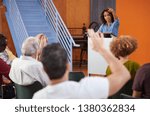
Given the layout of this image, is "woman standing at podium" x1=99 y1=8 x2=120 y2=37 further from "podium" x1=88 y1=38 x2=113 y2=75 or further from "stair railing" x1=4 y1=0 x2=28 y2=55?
"stair railing" x1=4 y1=0 x2=28 y2=55

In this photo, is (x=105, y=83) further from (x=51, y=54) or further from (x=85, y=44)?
(x=85, y=44)

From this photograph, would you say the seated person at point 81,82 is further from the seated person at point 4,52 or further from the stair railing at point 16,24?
the stair railing at point 16,24

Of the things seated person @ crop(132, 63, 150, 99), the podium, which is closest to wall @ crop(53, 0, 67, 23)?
the podium

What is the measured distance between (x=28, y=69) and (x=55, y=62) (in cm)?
108

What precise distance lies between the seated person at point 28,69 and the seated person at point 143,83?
0.75m

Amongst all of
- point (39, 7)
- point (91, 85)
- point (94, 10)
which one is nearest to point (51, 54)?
point (91, 85)

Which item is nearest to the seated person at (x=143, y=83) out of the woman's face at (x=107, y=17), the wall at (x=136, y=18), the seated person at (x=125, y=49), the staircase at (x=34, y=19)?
the seated person at (x=125, y=49)

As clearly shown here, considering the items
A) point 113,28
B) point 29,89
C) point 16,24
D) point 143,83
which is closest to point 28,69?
point 29,89

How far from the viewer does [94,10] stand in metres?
9.06

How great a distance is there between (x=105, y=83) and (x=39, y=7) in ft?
20.8

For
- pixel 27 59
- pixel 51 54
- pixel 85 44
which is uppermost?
pixel 51 54

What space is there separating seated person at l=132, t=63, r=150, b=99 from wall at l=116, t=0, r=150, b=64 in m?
4.06

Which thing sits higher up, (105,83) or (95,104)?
(105,83)

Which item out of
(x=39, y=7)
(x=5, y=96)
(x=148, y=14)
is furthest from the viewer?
(x=39, y=7)
